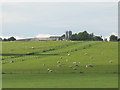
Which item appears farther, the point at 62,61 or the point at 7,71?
the point at 62,61

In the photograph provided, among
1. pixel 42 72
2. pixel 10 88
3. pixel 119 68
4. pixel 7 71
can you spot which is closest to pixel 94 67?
pixel 119 68

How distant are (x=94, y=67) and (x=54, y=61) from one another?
1555 cm

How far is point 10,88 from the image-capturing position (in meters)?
49.5

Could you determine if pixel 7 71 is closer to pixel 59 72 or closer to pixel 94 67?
pixel 59 72

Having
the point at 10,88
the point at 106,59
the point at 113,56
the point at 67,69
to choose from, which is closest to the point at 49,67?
the point at 67,69

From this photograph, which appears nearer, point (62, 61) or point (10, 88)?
point (10, 88)

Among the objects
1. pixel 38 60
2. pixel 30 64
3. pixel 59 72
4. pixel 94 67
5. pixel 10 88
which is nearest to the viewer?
pixel 10 88

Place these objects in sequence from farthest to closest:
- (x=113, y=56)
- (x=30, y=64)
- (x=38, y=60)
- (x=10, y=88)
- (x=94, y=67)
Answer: (x=113, y=56) < (x=38, y=60) < (x=30, y=64) < (x=94, y=67) < (x=10, y=88)

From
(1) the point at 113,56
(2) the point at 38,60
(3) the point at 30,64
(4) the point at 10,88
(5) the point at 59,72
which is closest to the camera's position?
(4) the point at 10,88

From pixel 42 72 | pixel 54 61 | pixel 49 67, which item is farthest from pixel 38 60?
pixel 42 72

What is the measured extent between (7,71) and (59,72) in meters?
12.1

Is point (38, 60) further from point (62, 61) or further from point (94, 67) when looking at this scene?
point (94, 67)

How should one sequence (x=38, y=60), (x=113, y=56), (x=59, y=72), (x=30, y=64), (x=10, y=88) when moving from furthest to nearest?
(x=113, y=56) < (x=38, y=60) < (x=30, y=64) < (x=59, y=72) < (x=10, y=88)

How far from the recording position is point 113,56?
4375 inches
